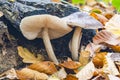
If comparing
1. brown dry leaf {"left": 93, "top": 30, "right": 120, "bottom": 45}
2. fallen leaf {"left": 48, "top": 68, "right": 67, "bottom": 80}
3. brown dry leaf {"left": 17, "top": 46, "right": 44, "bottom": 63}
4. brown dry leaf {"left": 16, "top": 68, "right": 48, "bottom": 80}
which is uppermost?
brown dry leaf {"left": 93, "top": 30, "right": 120, "bottom": 45}

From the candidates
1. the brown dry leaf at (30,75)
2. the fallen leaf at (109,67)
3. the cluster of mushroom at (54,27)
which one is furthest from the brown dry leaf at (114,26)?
the brown dry leaf at (30,75)

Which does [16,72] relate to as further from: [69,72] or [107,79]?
[107,79]

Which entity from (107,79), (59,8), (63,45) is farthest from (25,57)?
(107,79)

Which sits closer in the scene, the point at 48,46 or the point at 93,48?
the point at 48,46

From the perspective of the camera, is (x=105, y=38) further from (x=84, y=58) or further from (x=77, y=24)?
(x=77, y=24)

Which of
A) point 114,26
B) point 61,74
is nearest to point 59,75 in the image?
point 61,74

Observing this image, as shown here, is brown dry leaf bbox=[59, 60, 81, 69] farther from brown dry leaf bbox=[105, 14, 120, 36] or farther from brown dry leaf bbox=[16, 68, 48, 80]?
brown dry leaf bbox=[105, 14, 120, 36]

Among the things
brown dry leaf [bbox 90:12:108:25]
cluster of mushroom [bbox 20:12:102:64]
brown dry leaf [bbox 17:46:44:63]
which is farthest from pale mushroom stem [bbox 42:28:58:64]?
brown dry leaf [bbox 90:12:108:25]

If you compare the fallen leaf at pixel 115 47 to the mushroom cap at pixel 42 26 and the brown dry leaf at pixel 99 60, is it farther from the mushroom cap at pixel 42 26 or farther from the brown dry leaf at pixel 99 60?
the mushroom cap at pixel 42 26
